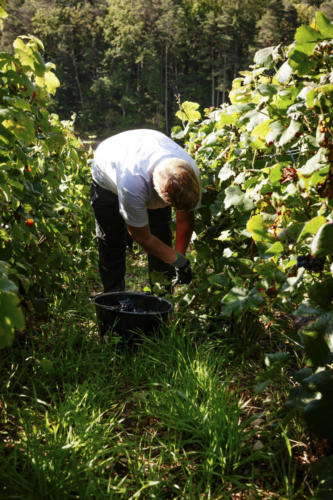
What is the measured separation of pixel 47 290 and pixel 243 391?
1.35m

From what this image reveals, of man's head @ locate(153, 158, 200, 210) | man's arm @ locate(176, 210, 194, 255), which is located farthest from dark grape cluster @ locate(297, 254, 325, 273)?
man's arm @ locate(176, 210, 194, 255)

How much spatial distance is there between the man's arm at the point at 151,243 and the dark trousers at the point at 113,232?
367mm

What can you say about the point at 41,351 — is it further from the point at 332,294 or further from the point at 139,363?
the point at 332,294

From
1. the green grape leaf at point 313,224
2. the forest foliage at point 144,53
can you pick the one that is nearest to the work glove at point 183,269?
the green grape leaf at point 313,224

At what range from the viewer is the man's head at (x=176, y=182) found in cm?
219

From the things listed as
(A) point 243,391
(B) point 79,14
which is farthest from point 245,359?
(B) point 79,14

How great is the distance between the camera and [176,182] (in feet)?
7.18

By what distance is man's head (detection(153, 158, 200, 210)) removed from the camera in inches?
86.4

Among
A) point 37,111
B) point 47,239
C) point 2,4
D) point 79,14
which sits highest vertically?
point 79,14

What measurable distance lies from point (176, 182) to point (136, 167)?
0.32 metres

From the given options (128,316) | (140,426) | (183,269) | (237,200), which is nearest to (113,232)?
(183,269)

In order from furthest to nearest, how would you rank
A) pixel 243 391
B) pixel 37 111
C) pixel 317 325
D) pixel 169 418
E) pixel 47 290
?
pixel 47 290 → pixel 37 111 → pixel 243 391 → pixel 169 418 → pixel 317 325

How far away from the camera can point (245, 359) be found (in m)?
2.29

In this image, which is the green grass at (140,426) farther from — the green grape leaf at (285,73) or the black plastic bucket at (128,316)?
the green grape leaf at (285,73)
